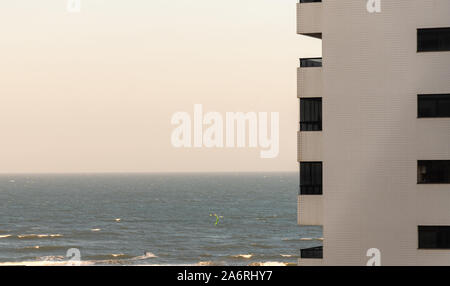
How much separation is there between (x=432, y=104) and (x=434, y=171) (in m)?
2.78

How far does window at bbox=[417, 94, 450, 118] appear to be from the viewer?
112ft

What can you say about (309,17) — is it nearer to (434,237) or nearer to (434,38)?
(434,38)

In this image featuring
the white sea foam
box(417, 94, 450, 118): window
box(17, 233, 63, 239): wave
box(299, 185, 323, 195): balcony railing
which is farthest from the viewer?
box(17, 233, 63, 239): wave

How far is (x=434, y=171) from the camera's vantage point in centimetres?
3431

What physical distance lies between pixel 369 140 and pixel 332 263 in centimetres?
537

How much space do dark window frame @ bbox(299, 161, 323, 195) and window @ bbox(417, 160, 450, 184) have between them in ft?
13.8

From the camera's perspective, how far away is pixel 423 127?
34.2 metres

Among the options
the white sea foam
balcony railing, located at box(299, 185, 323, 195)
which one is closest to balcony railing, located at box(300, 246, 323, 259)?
balcony railing, located at box(299, 185, 323, 195)

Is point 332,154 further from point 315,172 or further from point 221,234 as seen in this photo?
point 221,234

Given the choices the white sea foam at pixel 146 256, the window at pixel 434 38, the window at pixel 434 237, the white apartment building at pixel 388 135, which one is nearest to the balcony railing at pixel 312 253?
the white apartment building at pixel 388 135

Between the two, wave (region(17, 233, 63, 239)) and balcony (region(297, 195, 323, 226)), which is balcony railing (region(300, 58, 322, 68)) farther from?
wave (region(17, 233, 63, 239))

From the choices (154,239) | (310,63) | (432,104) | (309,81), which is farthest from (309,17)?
(154,239)

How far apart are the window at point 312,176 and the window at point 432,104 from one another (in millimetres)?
4900
